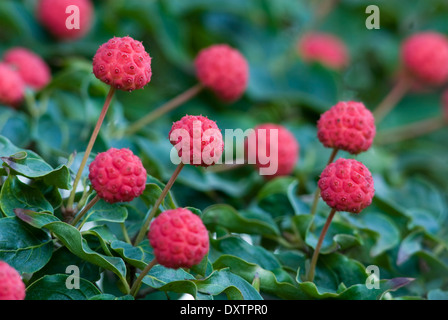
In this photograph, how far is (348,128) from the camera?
90cm

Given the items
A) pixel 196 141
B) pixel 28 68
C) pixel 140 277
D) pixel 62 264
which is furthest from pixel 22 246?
pixel 28 68

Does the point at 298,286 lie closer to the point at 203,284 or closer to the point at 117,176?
the point at 203,284

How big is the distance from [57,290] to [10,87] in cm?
52

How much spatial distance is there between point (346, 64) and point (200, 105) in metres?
0.63

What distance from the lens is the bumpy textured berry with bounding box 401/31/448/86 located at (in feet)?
5.16

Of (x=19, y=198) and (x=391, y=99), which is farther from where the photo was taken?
(x=391, y=99)

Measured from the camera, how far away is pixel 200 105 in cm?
150

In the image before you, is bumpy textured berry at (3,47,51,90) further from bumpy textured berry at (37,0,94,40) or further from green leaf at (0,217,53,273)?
green leaf at (0,217,53,273)

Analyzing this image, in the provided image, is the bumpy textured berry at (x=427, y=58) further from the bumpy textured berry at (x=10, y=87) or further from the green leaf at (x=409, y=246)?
the bumpy textured berry at (x=10, y=87)

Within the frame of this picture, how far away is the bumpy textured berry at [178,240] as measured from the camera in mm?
681

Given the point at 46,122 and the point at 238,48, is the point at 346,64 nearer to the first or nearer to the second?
the point at 238,48

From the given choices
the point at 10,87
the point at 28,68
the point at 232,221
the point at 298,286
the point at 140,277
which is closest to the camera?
the point at 140,277

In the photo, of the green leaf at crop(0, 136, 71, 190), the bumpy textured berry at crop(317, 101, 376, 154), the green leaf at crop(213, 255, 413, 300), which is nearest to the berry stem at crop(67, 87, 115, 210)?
the green leaf at crop(0, 136, 71, 190)

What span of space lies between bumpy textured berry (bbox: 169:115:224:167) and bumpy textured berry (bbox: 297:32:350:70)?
1.04 meters
